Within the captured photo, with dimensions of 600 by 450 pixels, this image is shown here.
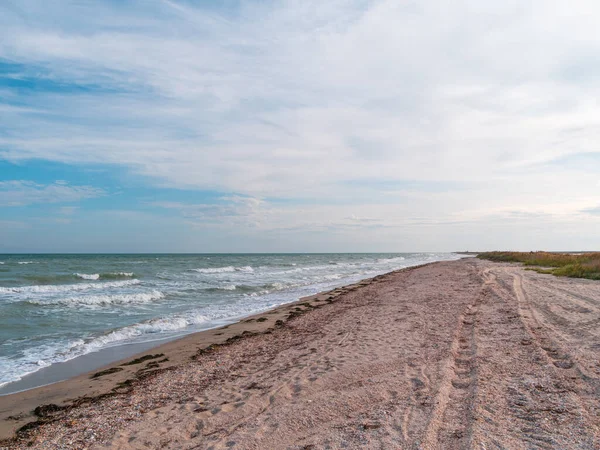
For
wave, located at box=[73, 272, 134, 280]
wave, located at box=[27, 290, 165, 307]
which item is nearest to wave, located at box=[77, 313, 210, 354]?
wave, located at box=[27, 290, 165, 307]

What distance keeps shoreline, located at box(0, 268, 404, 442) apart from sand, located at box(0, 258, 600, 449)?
0.16 ft

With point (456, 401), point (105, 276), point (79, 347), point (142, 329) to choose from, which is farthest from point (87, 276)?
point (456, 401)

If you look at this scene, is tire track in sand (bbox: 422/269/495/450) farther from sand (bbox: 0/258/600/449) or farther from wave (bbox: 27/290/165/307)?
wave (bbox: 27/290/165/307)

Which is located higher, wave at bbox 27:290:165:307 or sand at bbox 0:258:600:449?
sand at bbox 0:258:600:449

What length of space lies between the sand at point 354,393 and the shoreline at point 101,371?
0.16 feet

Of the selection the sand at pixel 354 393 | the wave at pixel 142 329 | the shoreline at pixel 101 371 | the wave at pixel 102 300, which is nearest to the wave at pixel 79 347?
the wave at pixel 142 329

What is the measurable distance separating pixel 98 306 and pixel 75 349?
747cm

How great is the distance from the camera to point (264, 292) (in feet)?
73.4

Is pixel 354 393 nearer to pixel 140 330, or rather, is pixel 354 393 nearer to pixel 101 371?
pixel 101 371

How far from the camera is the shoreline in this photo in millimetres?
6020

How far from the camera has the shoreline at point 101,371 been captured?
6020 millimetres

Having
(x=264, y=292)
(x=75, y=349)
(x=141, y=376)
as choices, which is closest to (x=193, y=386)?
(x=141, y=376)

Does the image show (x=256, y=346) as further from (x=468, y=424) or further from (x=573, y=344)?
(x=573, y=344)

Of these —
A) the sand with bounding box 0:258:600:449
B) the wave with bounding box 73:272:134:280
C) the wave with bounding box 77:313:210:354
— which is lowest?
the wave with bounding box 73:272:134:280
